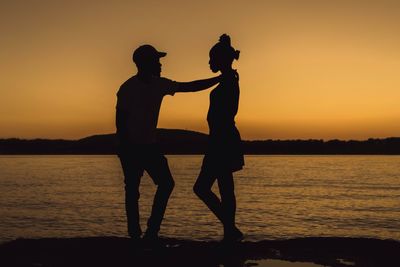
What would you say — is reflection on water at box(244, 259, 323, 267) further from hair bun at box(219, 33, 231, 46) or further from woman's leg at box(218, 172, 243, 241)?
hair bun at box(219, 33, 231, 46)

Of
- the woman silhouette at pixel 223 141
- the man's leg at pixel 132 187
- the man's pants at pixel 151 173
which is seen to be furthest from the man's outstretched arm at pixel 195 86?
the man's leg at pixel 132 187

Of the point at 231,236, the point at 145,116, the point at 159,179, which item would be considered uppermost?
the point at 145,116

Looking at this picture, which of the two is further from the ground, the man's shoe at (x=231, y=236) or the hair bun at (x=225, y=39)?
the hair bun at (x=225, y=39)

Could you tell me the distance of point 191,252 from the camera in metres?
7.51

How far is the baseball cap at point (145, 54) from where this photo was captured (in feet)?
24.7

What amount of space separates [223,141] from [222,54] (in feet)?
4.31

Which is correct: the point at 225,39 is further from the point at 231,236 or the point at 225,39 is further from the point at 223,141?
the point at 231,236

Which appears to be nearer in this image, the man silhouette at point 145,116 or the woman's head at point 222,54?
the man silhouette at point 145,116

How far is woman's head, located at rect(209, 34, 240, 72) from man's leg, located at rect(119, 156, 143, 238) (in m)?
1.89

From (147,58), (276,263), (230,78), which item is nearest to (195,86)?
(230,78)

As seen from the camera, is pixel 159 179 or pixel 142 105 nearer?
pixel 142 105

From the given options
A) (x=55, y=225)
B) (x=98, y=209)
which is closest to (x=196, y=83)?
(x=55, y=225)

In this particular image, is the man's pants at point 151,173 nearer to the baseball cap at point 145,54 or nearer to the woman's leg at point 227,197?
the woman's leg at point 227,197

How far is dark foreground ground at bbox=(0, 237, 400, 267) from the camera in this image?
22.9 ft
